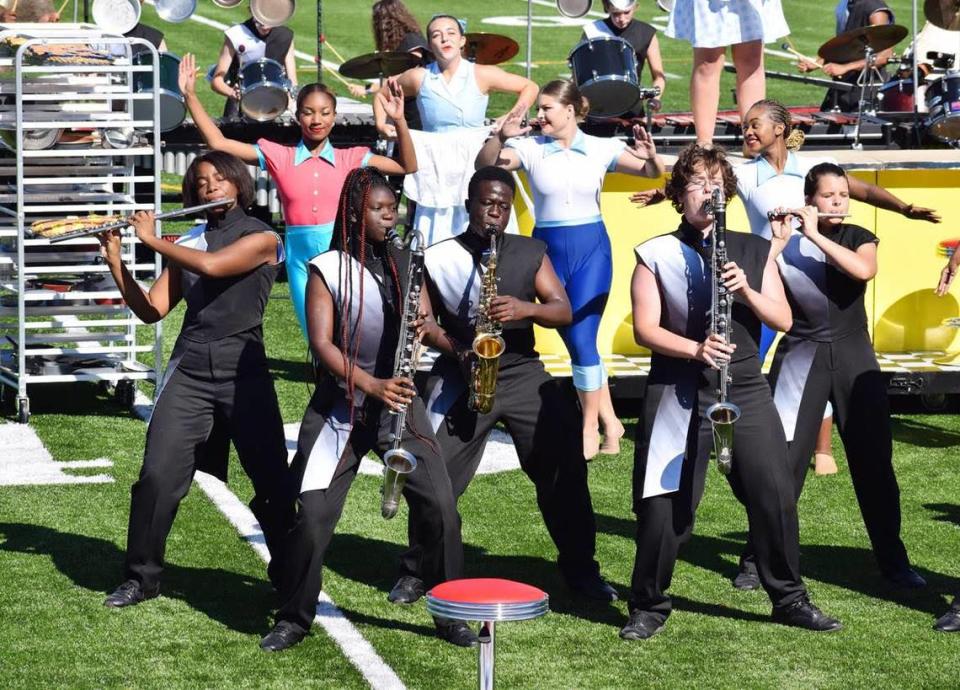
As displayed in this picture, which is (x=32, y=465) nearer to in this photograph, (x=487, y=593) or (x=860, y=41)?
(x=487, y=593)

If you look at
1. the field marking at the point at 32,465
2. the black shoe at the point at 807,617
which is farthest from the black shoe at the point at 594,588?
the field marking at the point at 32,465

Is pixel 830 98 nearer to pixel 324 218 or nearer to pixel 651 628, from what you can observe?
pixel 324 218

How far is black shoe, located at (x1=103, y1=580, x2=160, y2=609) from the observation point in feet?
25.5

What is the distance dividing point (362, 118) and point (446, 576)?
10.1 meters

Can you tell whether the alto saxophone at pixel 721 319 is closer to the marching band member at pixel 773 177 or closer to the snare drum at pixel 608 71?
the marching band member at pixel 773 177

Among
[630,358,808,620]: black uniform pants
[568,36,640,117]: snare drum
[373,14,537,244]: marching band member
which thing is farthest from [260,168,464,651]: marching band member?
[568,36,640,117]: snare drum

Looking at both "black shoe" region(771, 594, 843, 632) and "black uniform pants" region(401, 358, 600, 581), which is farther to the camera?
"black uniform pants" region(401, 358, 600, 581)

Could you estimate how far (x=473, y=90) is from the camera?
1076 cm

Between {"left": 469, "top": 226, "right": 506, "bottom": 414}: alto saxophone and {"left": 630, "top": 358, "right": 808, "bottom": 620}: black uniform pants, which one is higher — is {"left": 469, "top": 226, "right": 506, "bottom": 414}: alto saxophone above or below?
above

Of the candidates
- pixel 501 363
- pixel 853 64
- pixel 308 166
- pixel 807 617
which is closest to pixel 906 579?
pixel 807 617

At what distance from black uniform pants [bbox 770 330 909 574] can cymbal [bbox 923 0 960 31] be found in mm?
8463

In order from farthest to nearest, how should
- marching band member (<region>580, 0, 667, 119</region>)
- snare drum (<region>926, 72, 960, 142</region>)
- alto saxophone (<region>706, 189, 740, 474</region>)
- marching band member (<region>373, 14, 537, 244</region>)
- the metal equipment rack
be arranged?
marching band member (<region>580, 0, 667, 119</region>) < snare drum (<region>926, 72, 960, 142</region>) < the metal equipment rack < marching band member (<region>373, 14, 537, 244</region>) < alto saxophone (<region>706, 189, 740, 474</region>)

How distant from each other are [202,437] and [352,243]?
1.15 meters

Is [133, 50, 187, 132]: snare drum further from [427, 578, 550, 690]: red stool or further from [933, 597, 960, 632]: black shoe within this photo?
[427, 578, 550, 690]: red stool
